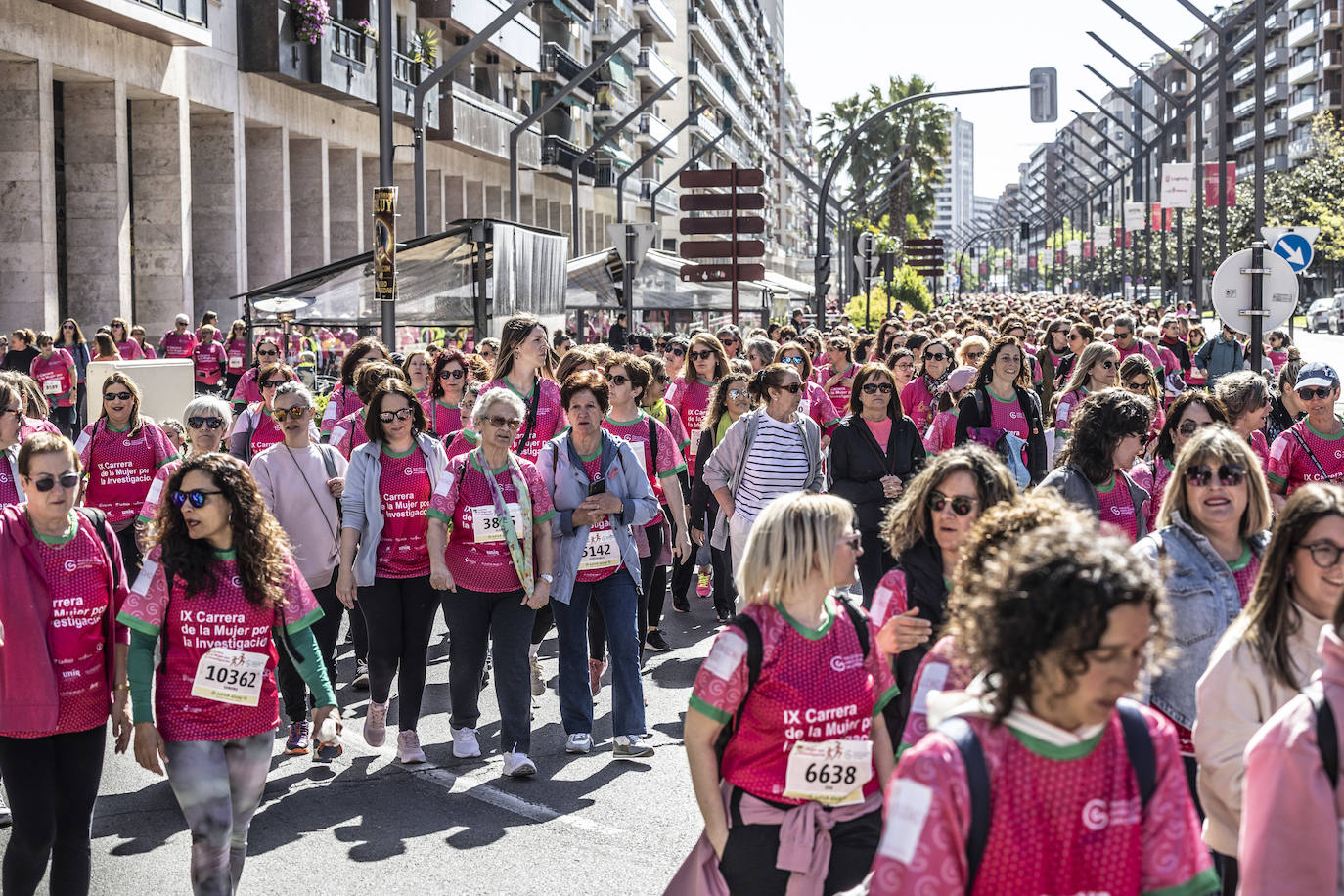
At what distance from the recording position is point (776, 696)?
13.6ft

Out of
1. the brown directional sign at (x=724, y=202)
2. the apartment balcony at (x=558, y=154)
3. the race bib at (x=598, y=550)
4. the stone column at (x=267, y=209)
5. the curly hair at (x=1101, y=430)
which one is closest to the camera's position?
the curly hair at (x=1101, y=430)

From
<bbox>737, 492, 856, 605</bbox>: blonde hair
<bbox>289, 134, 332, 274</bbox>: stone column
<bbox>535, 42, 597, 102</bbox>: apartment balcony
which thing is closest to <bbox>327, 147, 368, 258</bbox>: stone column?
<bbox>289, 134, 332, 274</bbox>: stone column

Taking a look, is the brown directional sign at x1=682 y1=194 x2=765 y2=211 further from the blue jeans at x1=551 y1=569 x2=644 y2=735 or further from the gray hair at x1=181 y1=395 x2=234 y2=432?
the blue jeans at x1=551 y1=569 x2=644 y2=735

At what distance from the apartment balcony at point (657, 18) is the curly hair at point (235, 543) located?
242 feet

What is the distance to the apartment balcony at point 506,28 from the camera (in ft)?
151

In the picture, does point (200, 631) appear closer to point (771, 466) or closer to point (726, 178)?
point (771, 466)

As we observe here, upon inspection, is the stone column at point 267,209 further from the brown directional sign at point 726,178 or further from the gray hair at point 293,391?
the gray hair at point 293,391

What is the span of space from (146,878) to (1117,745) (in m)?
4.37

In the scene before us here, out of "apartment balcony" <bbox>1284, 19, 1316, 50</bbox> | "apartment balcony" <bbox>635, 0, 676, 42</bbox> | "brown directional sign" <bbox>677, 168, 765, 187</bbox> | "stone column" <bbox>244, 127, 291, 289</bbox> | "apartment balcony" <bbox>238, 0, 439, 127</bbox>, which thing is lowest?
"brown directional sign" <bbox>677, 168, 765, 187</bbox>

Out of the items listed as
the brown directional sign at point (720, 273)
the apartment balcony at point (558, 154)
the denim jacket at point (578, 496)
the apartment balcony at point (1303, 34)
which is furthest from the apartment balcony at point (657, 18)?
the denim jacket at point (578, 496)

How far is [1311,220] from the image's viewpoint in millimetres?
62969

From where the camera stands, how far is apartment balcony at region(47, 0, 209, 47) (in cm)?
2608

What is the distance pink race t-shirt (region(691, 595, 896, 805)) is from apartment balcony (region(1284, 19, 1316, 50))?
4670 inches

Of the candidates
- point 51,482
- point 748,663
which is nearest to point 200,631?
point 51,482
